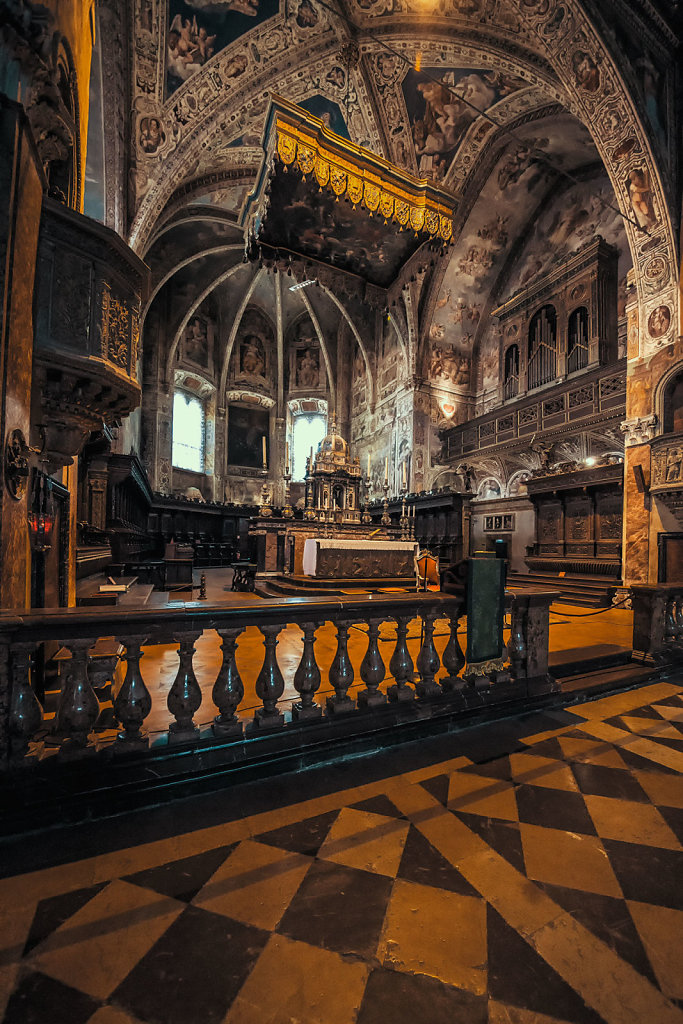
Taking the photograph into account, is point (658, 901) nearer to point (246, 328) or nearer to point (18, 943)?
point (18, 943)

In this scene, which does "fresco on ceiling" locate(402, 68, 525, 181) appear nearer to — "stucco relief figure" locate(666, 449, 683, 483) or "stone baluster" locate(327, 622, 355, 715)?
"stucco relief figure" locate(666, 449, 683, 483)

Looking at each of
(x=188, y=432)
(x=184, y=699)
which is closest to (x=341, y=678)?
(x=184, y=699)

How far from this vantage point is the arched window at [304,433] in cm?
2278

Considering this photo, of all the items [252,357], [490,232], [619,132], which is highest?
[490,232]

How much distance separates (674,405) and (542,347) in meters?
6.74

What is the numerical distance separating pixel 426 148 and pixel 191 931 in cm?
1681

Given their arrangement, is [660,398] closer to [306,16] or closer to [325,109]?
[325,109]

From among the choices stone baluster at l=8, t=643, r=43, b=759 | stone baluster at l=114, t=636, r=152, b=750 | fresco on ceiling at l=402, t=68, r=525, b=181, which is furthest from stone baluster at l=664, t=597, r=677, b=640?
fresco on ceiling at l=402, t=68, r=525, b=181

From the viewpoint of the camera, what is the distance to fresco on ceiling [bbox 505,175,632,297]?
12156mm

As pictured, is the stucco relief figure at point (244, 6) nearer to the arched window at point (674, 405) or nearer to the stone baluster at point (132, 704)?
the arched window at point (674, 405)

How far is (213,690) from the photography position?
213 cm

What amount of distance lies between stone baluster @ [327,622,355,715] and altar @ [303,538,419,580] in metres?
5.55

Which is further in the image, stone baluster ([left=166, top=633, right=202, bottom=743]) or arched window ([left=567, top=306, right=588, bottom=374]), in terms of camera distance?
arched window ([left=567, top=306, right=588, bottom=374])

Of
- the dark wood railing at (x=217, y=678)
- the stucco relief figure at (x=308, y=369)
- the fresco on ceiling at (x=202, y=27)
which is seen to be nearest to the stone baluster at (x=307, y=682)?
the dark wood railing at (x=217, y=678)
